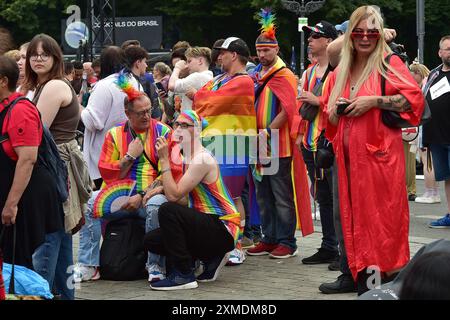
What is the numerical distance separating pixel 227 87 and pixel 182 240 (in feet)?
5.72

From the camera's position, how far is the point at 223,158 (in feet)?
27.5

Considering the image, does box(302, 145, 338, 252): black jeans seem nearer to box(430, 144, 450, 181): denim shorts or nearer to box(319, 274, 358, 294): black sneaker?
box(319, 274, 358, 294): black sneaker

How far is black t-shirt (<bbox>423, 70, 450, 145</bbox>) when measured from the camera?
34.2ft

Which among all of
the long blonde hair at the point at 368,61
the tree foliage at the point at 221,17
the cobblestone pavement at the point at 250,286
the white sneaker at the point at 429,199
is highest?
the tree foliage at the point at 221,17

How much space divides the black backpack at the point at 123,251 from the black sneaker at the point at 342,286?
1545 millimetres

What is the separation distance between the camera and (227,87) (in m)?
8.30

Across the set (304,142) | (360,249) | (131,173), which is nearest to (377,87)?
(360,249)

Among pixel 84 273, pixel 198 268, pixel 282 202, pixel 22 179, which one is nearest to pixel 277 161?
pixel 282 202

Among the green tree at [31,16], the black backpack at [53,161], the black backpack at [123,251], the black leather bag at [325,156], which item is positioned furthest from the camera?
the green tree at [31,16]

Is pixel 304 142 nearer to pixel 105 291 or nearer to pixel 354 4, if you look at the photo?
pixel 105 291

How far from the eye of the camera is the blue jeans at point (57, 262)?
19.7ft

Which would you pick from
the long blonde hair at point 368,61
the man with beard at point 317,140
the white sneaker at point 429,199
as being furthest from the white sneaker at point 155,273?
the white sneaker at point 429,199

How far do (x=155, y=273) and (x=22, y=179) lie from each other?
1964mm

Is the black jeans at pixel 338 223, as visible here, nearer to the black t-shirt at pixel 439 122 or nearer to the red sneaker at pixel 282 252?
the red sneaker at pixel 282 252
